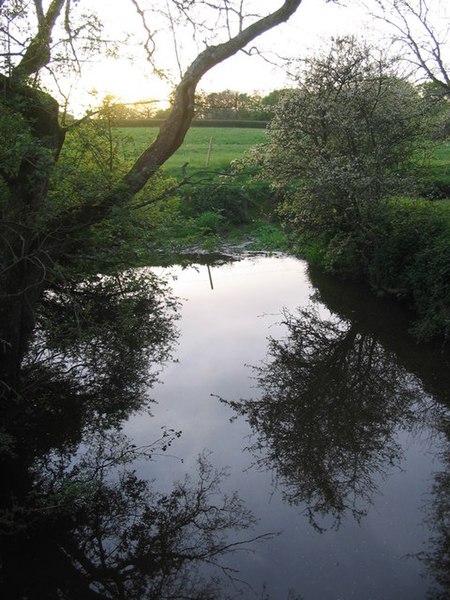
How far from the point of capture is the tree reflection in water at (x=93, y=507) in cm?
526

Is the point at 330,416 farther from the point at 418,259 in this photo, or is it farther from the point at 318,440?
the point at 418,259

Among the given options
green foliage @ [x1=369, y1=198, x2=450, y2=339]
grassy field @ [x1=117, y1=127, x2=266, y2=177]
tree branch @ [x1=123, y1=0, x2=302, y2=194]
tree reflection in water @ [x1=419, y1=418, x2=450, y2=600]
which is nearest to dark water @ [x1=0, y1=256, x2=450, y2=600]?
tree reflection in water @ [x1=419, y1=418, x2=450, y2=600]

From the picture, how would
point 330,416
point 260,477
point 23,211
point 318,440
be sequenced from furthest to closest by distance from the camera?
1. point 330,416
2. point 318,440
3. point 23,211
4. point 260,477

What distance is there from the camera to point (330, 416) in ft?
27.8

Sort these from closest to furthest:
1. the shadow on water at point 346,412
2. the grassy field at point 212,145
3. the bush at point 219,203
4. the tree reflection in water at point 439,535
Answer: the tree reflection in water at point 439,535 → the shadow on water at point 346,412 → the bush at point 219,203 → the grassy field at point 212,145

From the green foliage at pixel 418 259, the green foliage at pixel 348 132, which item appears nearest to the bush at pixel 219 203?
the green foliage at pixel 348 132

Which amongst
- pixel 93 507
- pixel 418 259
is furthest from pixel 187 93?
pixel 418 259

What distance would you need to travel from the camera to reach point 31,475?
694cm

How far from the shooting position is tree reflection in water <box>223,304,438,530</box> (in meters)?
6.72

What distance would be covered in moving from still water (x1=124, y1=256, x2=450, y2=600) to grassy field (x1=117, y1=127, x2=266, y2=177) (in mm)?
17243

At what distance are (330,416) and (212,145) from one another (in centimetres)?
3319

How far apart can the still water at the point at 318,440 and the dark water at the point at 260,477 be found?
23 millimetres

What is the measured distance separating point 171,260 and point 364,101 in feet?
29.9

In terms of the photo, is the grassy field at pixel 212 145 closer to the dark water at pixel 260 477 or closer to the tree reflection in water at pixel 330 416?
the tree reflection in water at pixel 330 416
